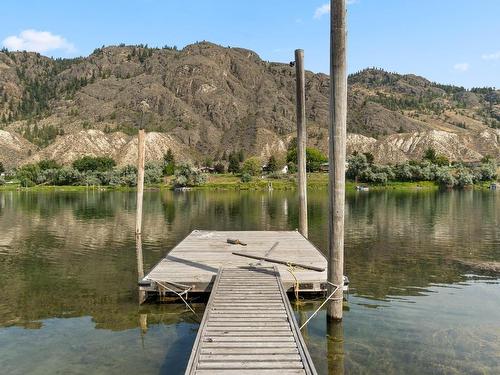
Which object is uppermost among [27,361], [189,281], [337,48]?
[337,48]

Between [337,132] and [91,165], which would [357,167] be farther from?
[337,132]

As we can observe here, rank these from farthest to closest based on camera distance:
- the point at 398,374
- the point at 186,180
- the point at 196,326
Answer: the point at 186,180, the point at 196,326, the point at 398,374

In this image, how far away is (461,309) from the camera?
64.6 feet

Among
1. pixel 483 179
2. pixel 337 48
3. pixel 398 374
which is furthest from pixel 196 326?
pixel 483 179

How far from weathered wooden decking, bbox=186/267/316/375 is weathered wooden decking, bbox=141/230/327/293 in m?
1.93

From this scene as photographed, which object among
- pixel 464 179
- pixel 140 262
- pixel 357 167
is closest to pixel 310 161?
pixel 357 167

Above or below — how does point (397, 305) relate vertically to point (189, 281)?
below

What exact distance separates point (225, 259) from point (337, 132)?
1008 centimetres

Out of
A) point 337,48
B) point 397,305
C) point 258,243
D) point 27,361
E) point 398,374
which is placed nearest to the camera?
point 398,374

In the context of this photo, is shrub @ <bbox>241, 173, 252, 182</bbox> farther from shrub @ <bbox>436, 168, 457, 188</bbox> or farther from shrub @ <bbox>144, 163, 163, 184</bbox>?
shrub @ <bbox>436, 168, 457, 188</bbox>

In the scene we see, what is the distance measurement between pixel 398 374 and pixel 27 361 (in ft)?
36.4

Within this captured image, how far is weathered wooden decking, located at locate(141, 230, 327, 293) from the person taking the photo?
62.4 ft

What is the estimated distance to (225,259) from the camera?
76.0 ft

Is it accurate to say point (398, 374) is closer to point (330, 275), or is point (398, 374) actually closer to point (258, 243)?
point (330, 275)
